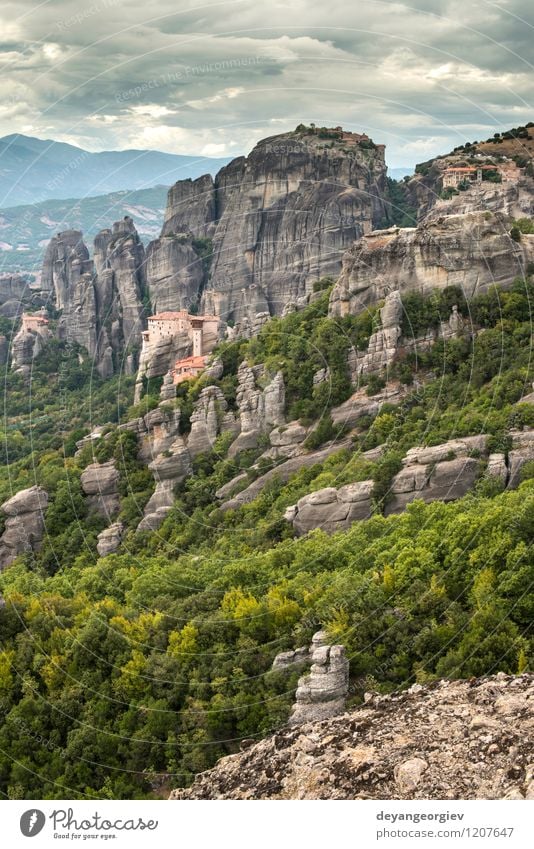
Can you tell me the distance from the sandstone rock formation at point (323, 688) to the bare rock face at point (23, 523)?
27.9m

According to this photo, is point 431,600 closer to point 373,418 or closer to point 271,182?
point 373,418

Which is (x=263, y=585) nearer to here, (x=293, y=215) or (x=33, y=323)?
(x=293, y=215)

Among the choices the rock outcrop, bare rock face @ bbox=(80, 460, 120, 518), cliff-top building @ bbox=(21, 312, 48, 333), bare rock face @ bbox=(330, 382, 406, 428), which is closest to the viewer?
bare rock face @ bbox=(330, 382, 406, 428)

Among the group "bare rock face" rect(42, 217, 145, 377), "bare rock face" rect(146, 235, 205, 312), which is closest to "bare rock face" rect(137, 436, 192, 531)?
"bare rock face" rect(42, 217, 145, 377)

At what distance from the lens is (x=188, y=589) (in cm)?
4372

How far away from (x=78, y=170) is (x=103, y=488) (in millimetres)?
80033

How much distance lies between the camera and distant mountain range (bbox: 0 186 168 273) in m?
154

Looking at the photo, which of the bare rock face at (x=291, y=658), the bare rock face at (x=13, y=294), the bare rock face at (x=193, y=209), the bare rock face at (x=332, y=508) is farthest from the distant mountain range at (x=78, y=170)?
the bare rock face at (x=291, y=658)

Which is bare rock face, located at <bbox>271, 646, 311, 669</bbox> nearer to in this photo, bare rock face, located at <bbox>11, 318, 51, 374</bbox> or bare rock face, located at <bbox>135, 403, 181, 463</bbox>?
bare rock face, located at <bbox>135, 403, 181, 463</bbox>

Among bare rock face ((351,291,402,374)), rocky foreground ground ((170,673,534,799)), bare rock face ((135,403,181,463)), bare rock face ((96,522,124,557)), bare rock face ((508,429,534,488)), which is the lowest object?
bare rock face ((96,522,124,557))

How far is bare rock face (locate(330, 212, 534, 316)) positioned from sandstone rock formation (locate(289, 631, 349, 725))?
2496cm

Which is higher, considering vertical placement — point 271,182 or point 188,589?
point 271,182

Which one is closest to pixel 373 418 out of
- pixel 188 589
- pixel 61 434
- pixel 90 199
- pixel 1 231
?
pixel 188 589

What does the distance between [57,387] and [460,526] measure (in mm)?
74085
